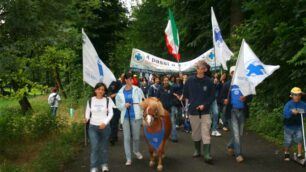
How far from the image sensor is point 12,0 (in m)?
10.1

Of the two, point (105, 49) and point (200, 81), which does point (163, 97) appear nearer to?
point (200, 81)

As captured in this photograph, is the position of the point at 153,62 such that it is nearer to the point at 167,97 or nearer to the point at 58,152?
the point at 167,97

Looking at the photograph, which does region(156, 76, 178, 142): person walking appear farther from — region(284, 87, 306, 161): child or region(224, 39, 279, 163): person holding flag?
region(284, 87, 306, 161): child

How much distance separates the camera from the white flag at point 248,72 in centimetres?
1034

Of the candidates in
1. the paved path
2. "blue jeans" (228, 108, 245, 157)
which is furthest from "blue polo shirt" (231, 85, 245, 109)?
the paved path

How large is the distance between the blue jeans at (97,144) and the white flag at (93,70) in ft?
10.6

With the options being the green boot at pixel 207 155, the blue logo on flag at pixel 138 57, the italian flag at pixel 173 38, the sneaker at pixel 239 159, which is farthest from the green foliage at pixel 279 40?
the blue logo on flag at pixel 138 57

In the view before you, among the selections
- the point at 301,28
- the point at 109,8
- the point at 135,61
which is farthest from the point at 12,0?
the point at 109,8

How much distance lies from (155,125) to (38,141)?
6.31 metres

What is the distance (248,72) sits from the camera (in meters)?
10.4

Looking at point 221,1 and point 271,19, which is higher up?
point 221,1

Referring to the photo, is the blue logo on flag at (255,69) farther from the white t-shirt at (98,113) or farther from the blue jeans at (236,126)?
the white t-shirt at (98,113)

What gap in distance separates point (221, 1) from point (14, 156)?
45.9 feet

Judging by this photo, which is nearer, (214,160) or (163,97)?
(214,160)
